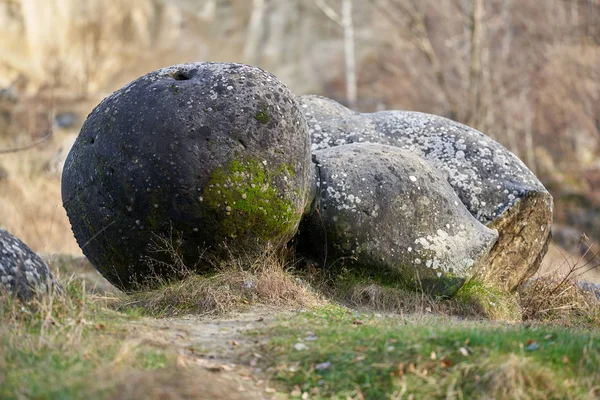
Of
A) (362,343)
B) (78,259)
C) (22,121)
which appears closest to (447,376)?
(362,343)

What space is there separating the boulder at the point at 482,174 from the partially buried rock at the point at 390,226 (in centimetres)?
62

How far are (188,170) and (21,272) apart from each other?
1.79 m

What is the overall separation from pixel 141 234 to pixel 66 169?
107 cm

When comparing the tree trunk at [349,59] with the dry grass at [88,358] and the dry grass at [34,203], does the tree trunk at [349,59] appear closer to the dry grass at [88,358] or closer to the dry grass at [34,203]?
the dry grass at [34,203]

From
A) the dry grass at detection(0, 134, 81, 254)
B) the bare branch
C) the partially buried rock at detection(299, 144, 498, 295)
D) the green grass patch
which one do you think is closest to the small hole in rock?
the partially buried rock at detection(299, 144, 498, 295)

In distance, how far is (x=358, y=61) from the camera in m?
33.4

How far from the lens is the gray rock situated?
5.02 metres

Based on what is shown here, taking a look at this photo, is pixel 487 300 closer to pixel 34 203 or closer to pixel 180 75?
pixel 180 75

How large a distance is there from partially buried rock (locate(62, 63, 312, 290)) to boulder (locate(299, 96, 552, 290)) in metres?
2.15

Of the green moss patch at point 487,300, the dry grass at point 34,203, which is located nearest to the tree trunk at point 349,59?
the dry grass at point 34,203

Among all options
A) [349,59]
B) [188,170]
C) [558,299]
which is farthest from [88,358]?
[349,59]

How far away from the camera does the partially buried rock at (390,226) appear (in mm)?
7539

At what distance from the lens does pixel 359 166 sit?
25.6 feet

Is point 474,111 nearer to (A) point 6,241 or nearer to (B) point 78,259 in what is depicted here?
(B) point 78,259
